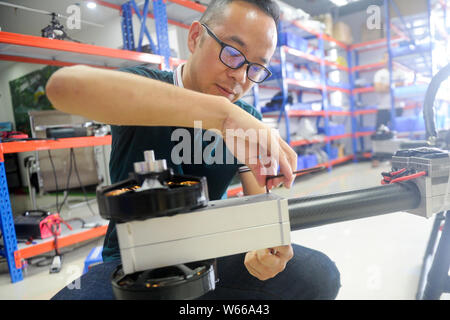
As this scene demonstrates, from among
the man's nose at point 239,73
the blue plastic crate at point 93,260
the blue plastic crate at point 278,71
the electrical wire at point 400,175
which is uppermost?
the blue plastic crate at point 278,71

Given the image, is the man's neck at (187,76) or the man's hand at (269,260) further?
the man's neck at (187,76)

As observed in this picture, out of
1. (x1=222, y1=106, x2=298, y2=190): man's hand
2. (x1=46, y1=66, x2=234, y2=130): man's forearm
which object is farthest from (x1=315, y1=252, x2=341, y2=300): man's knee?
(x1=46, y1=66, x2=234, y2=130): man's forearm

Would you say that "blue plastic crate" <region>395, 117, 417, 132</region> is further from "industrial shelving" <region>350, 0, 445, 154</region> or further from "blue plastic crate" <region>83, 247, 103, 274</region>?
"blue plastic crate" <region>83, 247, 103, 274</region>

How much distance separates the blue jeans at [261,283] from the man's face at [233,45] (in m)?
0.42

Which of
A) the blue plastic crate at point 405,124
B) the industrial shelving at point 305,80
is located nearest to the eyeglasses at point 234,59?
the industrial shelving at point 305,80

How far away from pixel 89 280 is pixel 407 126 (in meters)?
5.15

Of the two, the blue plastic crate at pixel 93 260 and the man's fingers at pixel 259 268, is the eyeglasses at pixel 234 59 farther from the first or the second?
the blue plastic crate at pixel 93 260

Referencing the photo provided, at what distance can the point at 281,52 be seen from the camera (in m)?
3.70

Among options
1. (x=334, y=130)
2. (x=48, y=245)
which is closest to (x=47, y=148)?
(x=48, y=245)

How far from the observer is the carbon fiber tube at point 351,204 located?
0.40m

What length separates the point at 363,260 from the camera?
147 cm

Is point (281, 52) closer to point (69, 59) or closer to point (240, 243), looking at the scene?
point (69, 59)

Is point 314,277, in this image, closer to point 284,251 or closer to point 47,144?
point 284,251

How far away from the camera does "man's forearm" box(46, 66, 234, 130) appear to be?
40cm
